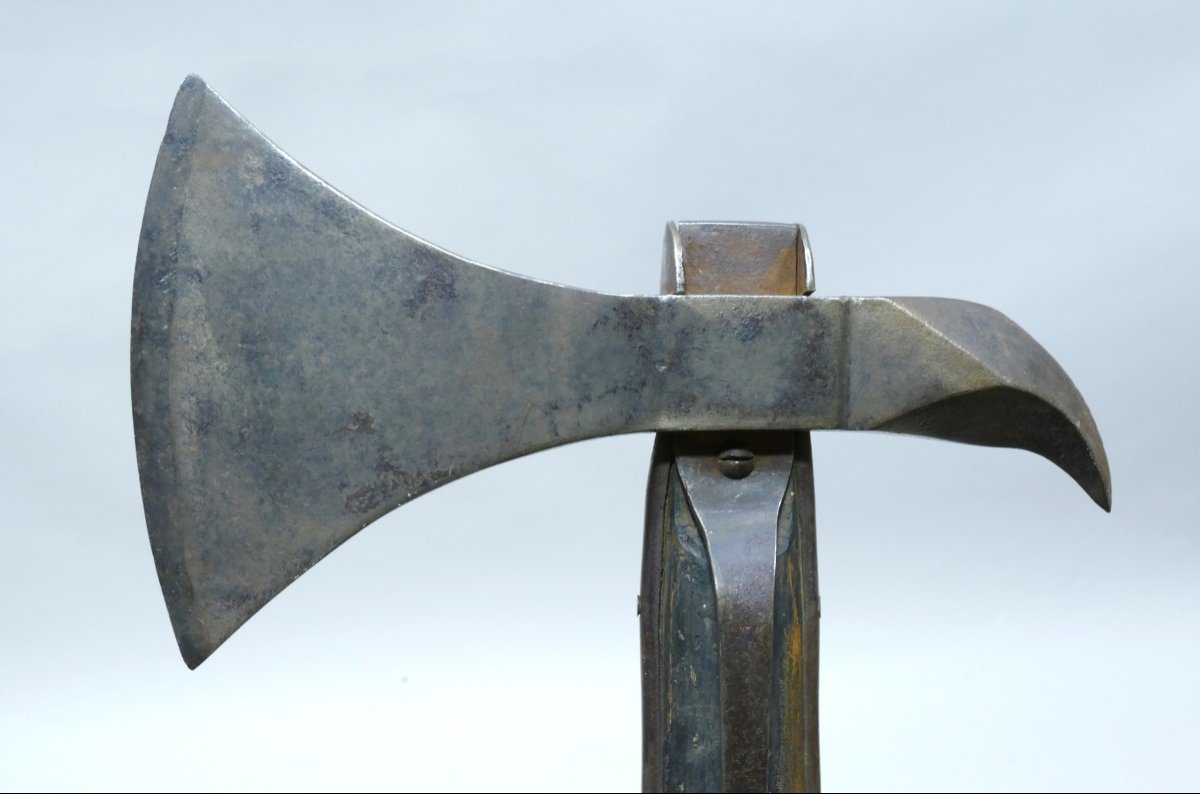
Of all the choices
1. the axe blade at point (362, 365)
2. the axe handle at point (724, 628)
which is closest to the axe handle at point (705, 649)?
→ the axe handle at point (724, 628)

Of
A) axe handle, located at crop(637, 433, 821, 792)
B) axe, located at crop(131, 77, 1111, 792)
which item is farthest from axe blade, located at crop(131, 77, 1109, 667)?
axe handle, located at crop(637, 433, 821, 792)

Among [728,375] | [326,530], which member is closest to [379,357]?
[326,530]

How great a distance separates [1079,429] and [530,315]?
1.75ft

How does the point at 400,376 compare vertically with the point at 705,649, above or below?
above

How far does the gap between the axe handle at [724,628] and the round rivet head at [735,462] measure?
0.03 feet

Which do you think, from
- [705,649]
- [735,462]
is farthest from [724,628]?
[735,462]

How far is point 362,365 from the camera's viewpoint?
1.39 m

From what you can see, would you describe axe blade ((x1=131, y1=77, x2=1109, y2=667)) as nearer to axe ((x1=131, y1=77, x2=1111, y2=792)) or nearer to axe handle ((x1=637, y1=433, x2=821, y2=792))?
axe ((x1=131, y1=77, x2=1111, y2=792))

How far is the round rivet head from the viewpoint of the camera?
1.46 metres

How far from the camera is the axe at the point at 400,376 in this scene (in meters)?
1.38

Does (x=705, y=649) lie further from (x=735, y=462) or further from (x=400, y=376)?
(x=400, y=376)

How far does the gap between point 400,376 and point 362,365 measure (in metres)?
0.04

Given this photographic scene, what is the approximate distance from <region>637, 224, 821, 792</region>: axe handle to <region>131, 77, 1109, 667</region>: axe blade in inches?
3.2

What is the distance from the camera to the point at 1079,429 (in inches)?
57.9
